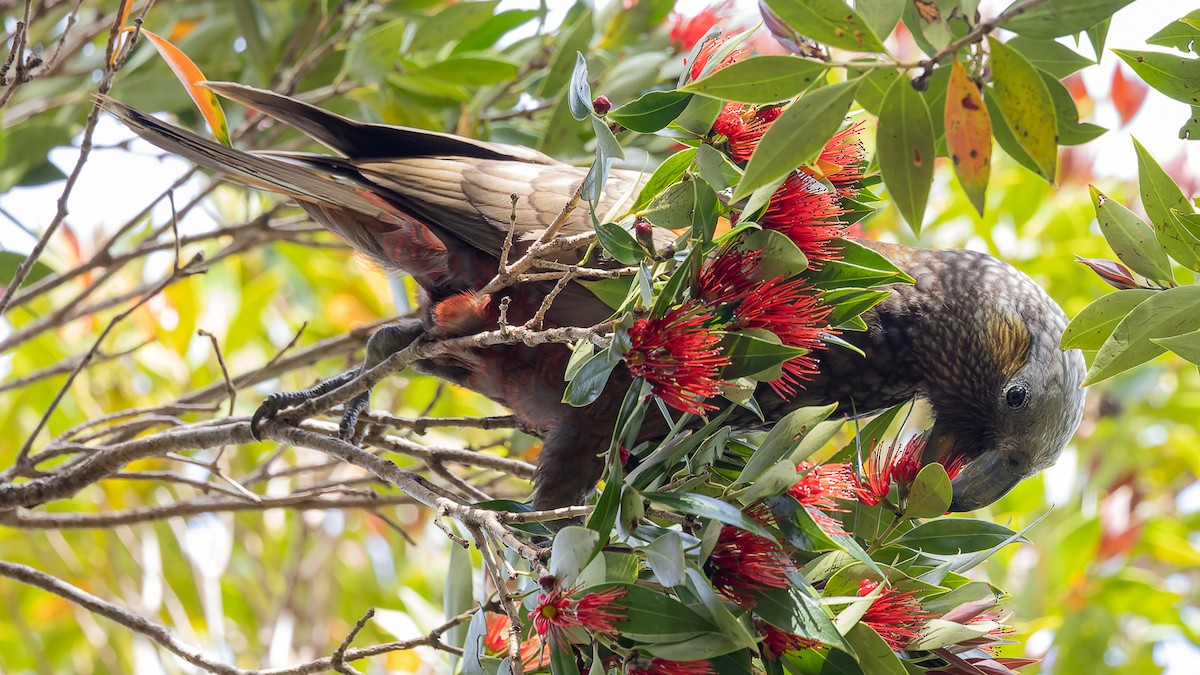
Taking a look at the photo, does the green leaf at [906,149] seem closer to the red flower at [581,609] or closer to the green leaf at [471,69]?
the red flower at [581,609]

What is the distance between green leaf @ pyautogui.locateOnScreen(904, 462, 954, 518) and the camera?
131 cm

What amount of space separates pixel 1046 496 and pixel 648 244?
10.4ft

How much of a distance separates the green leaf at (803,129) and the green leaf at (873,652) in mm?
562

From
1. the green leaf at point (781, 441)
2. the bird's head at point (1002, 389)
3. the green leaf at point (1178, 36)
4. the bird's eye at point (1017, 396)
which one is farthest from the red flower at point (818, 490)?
the bird's eye at point (1017, 396)

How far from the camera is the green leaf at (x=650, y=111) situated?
1.19m

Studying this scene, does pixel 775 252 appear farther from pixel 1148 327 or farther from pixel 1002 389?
pixel 1002 389

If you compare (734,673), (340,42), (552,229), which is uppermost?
(340,42)

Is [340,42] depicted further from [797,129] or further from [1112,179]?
[1112,179]

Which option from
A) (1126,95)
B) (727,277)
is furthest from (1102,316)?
(1126,95)

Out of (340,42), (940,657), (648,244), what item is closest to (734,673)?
(940,657)

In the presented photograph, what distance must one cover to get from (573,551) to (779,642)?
0.97ft

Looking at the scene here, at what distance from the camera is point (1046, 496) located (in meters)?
3.77

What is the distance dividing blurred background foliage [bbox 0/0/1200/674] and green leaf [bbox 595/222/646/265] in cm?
107

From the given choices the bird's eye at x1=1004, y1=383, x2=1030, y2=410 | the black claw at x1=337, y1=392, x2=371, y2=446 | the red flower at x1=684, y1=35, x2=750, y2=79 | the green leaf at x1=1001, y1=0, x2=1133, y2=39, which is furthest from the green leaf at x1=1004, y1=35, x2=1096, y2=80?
the black claw at x1=337, y1=392, x2=371, y2=446
